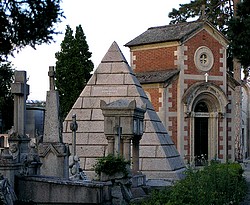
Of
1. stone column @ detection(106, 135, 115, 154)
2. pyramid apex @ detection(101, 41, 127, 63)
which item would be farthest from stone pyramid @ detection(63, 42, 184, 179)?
stone column @ detection(106, 135, 115, 154)

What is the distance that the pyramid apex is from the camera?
17062 millimetres

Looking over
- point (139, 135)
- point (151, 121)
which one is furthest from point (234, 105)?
point (139, 135)

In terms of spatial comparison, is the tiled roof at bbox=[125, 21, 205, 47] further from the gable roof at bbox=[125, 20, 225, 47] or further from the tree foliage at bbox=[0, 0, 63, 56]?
the tree foliage at bbox=[0, 0, 63, 56]

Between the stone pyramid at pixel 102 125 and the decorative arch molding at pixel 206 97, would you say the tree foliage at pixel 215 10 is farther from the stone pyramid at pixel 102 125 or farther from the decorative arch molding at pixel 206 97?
the stone pyramid at pixel 102 125

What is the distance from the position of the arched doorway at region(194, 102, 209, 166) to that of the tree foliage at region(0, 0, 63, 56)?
22.5 m

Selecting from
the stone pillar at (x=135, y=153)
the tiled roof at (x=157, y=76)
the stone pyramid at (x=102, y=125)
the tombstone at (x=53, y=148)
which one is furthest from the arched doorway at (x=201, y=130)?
the tombstone at (x=53, y=148)

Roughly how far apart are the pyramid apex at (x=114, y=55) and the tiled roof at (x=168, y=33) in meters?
12.2

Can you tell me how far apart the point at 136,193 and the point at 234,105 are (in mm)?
19539

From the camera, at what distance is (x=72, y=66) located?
39938mm

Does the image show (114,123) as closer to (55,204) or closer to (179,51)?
(55,204)

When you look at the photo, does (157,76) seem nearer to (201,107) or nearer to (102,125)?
(201,107)

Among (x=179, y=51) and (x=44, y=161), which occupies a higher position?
(x=179, y=51)

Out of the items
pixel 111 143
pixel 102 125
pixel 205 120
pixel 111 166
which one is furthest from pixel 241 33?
pixel 205 120

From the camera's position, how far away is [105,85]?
16.9 metres
